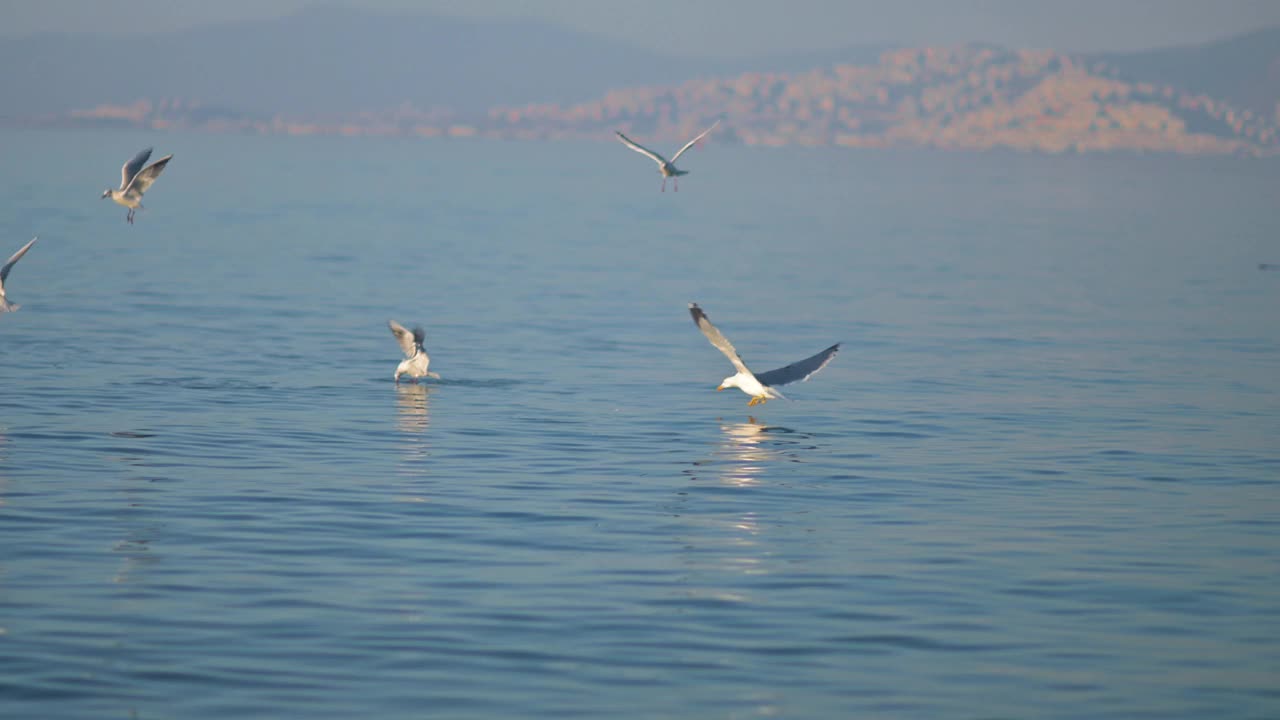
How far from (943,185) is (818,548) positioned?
140259 millimetres

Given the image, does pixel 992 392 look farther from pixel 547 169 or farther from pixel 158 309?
pixel 547 169

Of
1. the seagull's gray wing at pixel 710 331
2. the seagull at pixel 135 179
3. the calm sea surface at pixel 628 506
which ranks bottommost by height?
the calm sea surface at pixel 628 506

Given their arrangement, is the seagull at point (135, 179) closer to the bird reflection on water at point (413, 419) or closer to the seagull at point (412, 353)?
the seagull at point (412, 353)

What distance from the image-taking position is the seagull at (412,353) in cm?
2612

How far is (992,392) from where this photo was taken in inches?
1091

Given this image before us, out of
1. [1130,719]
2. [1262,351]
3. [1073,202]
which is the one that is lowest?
[1130,719]

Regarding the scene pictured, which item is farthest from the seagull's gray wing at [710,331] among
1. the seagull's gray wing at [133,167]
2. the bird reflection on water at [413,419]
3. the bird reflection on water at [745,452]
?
the seagull's gray wing at [133,167]

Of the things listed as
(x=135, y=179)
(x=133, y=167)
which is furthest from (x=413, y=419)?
(x=133, y=167)

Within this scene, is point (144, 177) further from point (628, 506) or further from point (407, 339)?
point (628, 506)

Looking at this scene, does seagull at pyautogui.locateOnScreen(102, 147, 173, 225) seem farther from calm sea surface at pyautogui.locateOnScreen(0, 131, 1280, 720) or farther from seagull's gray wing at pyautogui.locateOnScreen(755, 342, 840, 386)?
seagull's gray wing at pyautogui.locateOnScreen(755, 342, 840, 386)

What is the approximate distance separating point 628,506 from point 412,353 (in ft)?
30.9

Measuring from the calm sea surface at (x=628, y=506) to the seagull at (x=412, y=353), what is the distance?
421 mm

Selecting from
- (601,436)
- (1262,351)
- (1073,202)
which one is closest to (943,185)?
(1073,202)

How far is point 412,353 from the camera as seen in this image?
26.6 metres
